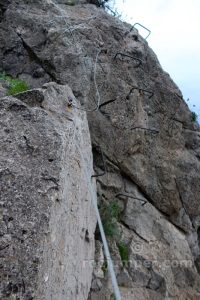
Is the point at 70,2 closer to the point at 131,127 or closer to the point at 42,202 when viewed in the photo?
the point at 131,127

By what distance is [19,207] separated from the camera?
3355 millimetres

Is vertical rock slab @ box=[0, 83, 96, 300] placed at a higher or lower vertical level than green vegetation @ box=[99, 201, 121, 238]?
higher

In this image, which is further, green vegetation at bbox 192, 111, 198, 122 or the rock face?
green vegetation at bbox 192, 111, 198, 122

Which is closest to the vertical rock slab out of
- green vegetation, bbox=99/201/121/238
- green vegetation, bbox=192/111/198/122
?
green vegetation, bbox=99/201/121/238

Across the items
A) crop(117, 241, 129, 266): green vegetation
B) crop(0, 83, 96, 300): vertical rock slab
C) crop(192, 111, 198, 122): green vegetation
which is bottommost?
crop(117, 241, 129, 266): green vegetation

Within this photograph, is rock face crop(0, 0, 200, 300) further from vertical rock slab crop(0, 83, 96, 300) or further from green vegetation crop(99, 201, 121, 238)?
vertical rock slab crop(0, 83, 96, 300)

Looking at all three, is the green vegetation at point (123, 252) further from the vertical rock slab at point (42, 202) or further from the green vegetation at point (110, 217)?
the vertical rock slab at point (42, 202)

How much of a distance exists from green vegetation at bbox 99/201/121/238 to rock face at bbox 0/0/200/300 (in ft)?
A: 0.33

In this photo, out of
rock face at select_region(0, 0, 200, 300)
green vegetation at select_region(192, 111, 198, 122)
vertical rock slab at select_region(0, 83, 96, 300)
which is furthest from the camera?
green vegetation at select_region(192, 111, 198, 122)

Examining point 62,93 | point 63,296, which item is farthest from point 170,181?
point 63,296

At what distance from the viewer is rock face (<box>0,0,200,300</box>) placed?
6.93 meters

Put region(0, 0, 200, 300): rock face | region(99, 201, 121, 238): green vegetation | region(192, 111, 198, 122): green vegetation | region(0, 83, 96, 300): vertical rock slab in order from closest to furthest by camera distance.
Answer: region(0, 83, 96, 300): vertical rock slab, region(99, 201, 121, 238): green vegetation, region(0, 0, 200, 300): rock face, region(192, 111, 198, 122): green vegetation

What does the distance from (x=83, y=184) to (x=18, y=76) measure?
3.62m

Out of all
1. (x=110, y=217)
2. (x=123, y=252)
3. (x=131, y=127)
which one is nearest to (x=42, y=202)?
(x=110, y=217)
